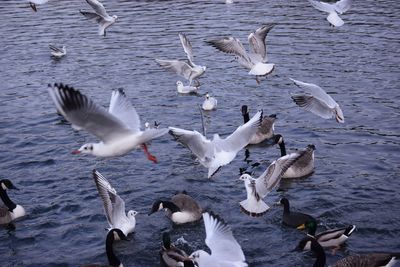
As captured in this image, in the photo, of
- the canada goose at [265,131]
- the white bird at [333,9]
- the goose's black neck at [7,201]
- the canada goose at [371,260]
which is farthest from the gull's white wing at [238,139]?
the white bird at [333,9]

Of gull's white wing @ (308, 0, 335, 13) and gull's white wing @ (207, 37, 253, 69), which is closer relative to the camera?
gull's white wing @ (207, 37, 253, 69)

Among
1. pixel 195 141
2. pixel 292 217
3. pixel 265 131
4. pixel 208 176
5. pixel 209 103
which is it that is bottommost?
pixel 209 103

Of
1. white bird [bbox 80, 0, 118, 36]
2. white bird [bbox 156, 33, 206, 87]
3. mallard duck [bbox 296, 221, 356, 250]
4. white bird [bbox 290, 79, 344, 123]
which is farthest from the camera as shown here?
white bird [bbox 80, 0, 118, 36]

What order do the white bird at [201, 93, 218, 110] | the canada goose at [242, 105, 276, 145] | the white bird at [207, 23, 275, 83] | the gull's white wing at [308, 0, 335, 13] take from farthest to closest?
the gull's white wing at [308, 0, 335, 13], the white bird at [201, 93, 218, 110], the white bird at [207, 23, 275, 83], the canada goose at [242, 105, 276, 145]

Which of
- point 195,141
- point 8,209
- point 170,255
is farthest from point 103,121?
point 8,209

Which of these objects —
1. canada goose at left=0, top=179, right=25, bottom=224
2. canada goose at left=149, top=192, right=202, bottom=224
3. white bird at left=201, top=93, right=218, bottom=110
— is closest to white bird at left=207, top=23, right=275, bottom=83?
white bird at left=201, top=93, right=218, bottom=110

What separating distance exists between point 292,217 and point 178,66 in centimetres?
1037

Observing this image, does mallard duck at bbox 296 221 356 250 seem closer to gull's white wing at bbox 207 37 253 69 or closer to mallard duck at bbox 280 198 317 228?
mallard duck at bbox 280 198 317 228

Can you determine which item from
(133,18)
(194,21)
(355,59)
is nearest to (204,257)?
(355,59)

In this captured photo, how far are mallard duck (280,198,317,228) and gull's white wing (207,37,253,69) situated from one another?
6.59 meters

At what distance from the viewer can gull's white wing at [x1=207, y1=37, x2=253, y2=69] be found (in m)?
18.8

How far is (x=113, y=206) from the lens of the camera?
13148mm

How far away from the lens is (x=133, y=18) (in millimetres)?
34500

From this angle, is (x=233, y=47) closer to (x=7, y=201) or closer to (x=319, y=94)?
(x=319, y=94)
